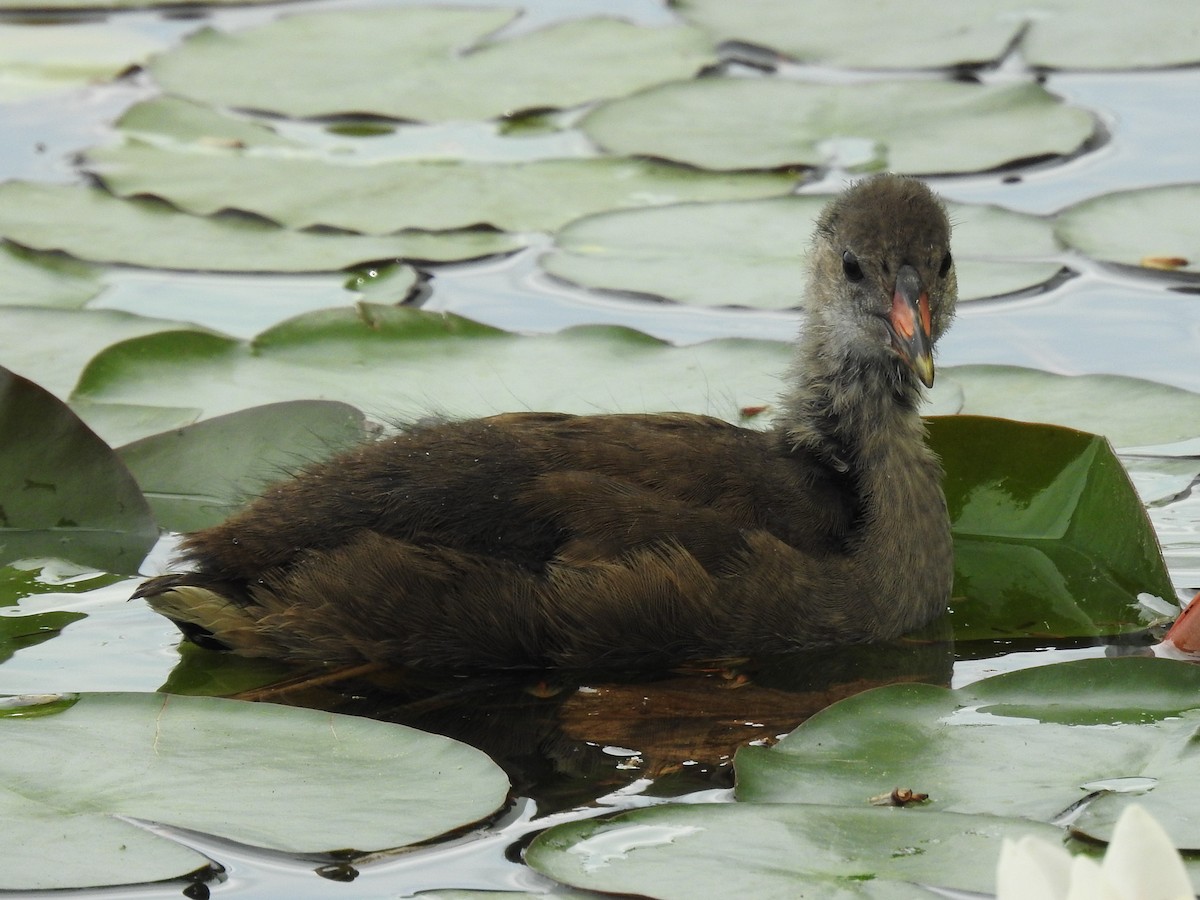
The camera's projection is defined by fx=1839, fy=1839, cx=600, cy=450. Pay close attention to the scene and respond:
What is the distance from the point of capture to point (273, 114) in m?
6.68

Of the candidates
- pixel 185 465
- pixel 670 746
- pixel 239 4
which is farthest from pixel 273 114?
pixel 670 746

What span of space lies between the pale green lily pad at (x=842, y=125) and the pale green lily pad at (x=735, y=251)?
0.50 meters

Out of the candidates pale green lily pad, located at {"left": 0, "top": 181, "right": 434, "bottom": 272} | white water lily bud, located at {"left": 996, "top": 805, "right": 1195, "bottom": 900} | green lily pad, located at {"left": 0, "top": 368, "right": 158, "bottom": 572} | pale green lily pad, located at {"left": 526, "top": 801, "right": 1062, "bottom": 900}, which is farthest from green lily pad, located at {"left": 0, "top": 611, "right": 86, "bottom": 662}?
white water lily bud, located at {"left": 996, "top": 805, "right": 1195, "bottom": 900}

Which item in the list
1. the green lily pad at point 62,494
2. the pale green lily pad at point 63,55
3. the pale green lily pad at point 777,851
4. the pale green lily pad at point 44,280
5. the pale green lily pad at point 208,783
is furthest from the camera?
the pale green lily pad at point 63,55

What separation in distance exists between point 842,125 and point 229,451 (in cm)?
289

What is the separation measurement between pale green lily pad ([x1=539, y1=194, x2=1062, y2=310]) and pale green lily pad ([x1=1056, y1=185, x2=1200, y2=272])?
0.10m

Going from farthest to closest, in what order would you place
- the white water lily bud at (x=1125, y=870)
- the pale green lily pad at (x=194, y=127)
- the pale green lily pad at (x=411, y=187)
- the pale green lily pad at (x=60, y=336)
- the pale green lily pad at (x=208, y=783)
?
the pale green lily pad at (x=194, y=127) → the pale green lily pad at (x=411, y=187) → the pale green lily pad at (x=60, y=336) → the pale green lily pad at (x=208, y=783) → the white water lily bud at (x=1125, y=870)

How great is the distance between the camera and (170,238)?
5.55 meters

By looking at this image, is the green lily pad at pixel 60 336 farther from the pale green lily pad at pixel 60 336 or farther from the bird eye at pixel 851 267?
the bird eye at pixel 851 267

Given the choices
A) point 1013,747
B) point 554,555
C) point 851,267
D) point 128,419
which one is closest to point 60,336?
point 128,419

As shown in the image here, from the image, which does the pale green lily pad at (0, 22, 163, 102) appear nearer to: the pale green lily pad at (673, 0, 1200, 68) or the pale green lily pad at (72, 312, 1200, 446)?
the pale green lily pad at (673, 0, 1200, 68)

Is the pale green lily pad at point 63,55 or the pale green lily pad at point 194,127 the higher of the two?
the pale green lily pad at point 63,55

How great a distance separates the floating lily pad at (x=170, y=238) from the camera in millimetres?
5367

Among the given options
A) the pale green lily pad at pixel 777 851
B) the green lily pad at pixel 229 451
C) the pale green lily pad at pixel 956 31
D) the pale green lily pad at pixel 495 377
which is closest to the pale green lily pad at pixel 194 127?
the pale green lily pad at pixel 495 377
